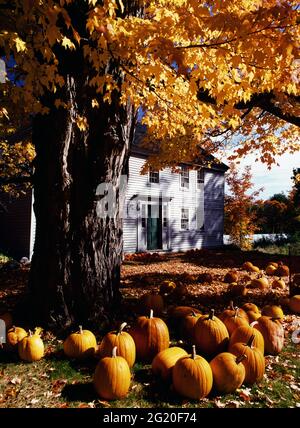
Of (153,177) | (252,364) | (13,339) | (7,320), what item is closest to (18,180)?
(7,320)

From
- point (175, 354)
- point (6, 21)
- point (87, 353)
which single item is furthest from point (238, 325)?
point (6, 21)

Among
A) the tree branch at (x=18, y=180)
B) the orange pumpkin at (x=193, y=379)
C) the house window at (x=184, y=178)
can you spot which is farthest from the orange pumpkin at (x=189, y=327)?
the house window at (x=184, y=178)

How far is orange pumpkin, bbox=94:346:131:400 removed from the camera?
3465 millimetres

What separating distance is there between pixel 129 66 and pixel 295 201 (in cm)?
3606

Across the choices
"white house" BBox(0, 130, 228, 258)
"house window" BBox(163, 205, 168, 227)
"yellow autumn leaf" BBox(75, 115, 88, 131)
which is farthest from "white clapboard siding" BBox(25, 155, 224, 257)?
"yellow autumn leaf" BBox(75, 115, 88, 131)

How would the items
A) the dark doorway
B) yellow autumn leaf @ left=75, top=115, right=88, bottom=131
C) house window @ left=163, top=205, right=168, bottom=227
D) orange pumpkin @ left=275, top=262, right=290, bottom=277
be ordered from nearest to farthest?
yellow autumn leaf @ left=75, top=115, right=88, bottom=131, orange pumpkin @ left=275, top=262, right=290, bottom=277, the dark doorway, house window @ left=163, top=205, right=168, bottom=227

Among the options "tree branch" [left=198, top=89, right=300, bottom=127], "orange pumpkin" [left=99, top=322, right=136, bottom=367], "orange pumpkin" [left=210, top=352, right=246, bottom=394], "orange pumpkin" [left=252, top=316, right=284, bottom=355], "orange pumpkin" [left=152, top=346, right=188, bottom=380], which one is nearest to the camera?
"orange pumpkin" [left=210, top=352, right=246, bottom=394]

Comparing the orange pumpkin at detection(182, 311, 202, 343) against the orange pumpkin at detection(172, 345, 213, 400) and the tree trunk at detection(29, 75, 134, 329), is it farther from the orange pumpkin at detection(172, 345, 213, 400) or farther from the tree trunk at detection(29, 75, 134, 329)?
the tree trunk at detection(29, 75, 134, 329)

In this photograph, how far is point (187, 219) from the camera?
882 inches

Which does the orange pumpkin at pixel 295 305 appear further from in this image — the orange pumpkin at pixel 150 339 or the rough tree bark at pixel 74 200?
the rough tree bark at pixel 74 200

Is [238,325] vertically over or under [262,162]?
under

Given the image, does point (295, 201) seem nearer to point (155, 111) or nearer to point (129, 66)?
point (155, 111)

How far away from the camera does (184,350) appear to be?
4.39 m

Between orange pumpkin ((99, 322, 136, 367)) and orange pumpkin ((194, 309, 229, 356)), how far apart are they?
970mm
